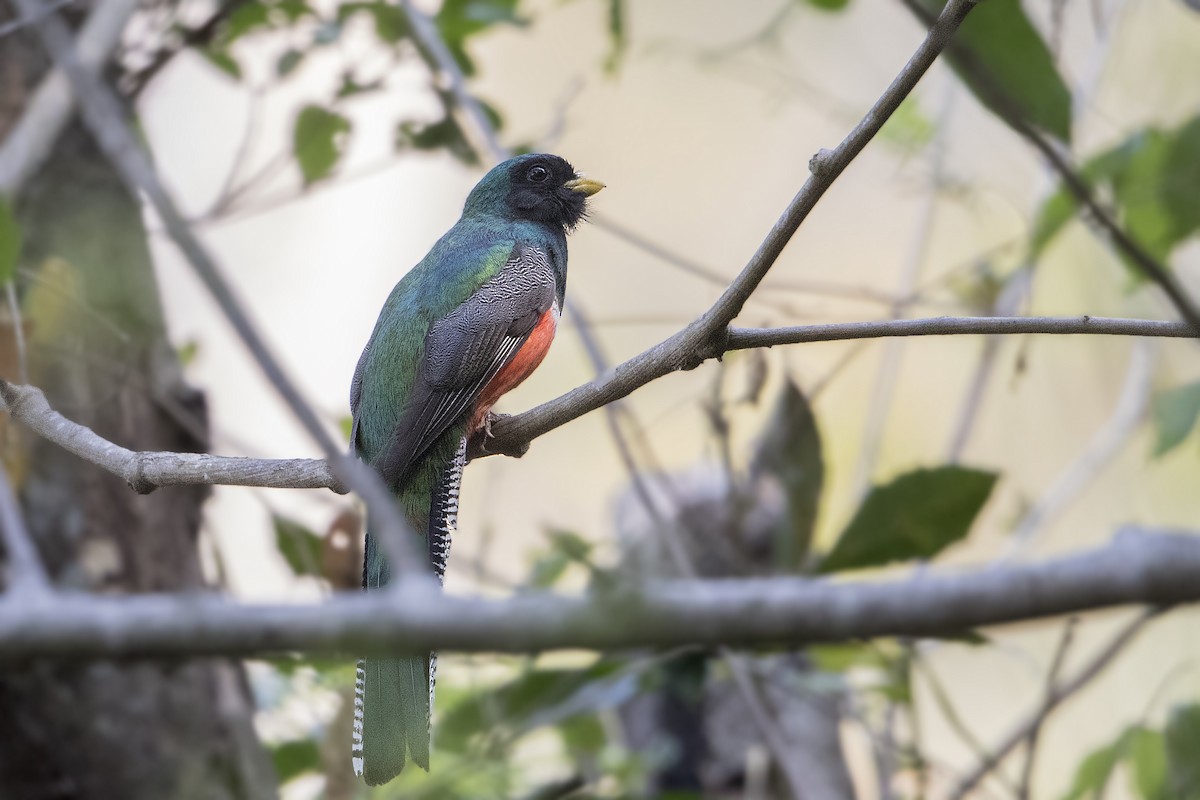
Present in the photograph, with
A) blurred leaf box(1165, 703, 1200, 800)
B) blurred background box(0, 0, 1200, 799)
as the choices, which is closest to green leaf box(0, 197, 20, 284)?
blurred background box(0, 0, 1200, 799)

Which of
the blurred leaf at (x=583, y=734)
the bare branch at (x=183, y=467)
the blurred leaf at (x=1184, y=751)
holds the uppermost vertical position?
the bare branch at (x=183, y=467)

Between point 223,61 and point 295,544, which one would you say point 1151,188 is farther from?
point 223,61

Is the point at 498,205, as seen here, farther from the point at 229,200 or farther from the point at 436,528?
the point at 436,528

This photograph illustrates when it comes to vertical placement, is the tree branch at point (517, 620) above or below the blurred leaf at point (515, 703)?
above

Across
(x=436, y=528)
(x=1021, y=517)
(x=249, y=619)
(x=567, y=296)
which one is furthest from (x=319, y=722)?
(x=249, y=619)

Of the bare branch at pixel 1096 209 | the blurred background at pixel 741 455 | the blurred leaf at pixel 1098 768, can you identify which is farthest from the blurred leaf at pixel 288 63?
the blurred leaf at pixel 1098 768

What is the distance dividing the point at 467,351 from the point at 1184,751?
6.48 ft

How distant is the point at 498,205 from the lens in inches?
169

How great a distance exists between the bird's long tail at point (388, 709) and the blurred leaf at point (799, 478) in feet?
3.90

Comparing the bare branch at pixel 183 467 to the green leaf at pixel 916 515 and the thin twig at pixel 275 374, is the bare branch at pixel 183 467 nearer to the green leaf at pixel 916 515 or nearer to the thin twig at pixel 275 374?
the thin twig at pixel 275 374

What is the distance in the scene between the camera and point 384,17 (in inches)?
174

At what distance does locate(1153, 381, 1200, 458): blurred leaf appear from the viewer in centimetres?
314

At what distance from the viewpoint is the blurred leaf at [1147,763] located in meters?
3.38

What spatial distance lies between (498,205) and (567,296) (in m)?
0.56
